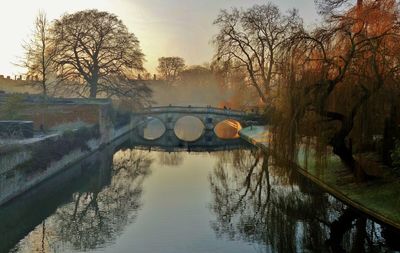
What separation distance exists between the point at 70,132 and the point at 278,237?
1445cm

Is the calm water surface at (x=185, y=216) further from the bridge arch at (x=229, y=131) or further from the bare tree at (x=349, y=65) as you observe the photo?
the bridge arch at (x=229, y=131)

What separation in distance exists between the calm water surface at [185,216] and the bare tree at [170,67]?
2262 inches

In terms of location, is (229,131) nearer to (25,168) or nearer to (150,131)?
(150,131)

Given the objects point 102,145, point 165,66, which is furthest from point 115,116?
point 165,66

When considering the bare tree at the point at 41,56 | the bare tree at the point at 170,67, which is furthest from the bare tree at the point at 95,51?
the bare tree at the point at 170,67

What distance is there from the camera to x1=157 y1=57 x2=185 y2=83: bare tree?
79.0m

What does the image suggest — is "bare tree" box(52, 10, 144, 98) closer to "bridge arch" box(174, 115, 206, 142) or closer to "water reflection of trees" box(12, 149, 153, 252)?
"bridge arch" box(174, 115, 206, 142)

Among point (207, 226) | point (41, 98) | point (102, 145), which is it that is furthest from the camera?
point (102, 145)

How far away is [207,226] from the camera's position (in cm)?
1352

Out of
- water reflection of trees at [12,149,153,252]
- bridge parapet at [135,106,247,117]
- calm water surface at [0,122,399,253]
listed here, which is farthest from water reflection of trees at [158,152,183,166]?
bridge parapet at [135,106,247,117]

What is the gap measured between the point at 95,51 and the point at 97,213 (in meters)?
23.4

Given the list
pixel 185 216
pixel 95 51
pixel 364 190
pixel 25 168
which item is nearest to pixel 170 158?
pixel 95 51

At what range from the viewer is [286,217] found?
1445 cm

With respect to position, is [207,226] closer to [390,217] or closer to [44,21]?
[390,217]
